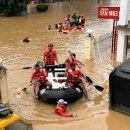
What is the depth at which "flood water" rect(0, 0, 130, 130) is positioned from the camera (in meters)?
10.8

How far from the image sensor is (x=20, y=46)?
21359mm

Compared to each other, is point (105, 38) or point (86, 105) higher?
point (105, 38)

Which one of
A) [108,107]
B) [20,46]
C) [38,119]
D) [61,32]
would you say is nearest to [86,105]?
[108,107]

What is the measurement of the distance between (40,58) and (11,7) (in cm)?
1681

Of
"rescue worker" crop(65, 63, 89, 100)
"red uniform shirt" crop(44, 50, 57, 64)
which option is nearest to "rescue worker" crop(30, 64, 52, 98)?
"rescue worker" crop(65, 63, 89, 100)

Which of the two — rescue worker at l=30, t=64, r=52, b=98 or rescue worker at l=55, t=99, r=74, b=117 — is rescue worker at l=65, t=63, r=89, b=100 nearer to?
rescue worker at l=30, t=64, r=52, b=98

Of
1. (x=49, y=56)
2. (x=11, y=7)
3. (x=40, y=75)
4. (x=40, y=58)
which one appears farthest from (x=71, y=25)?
(x=40, y=75)

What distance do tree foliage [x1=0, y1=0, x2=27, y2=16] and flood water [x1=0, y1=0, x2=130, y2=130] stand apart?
1221mm

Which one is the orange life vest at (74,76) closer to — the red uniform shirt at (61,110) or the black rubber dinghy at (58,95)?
the black rubber dinghy at (58,95)

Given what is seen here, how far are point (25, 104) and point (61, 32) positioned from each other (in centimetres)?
1401

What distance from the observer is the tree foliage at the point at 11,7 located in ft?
110

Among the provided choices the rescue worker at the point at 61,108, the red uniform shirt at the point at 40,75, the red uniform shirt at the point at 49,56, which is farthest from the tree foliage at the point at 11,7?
the rescue worker at the point at 61,108

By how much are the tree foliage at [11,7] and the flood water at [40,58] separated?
1.22 meters

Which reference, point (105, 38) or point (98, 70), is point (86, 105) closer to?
point (98, 70)
